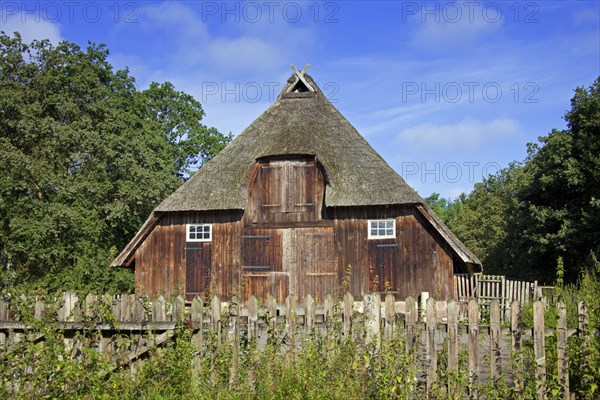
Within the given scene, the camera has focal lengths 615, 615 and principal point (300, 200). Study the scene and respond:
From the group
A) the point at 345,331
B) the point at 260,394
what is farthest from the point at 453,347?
the point at 260,394

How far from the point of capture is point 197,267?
19297 millimetres

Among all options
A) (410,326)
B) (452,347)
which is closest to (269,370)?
(410,326)

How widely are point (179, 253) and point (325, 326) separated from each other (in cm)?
1290

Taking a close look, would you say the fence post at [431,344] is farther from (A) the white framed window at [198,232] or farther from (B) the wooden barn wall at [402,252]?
(A) the white framed window at [198,232]

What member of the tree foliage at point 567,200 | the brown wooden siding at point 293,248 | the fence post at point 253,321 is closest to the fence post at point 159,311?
the fence post at point 253,321

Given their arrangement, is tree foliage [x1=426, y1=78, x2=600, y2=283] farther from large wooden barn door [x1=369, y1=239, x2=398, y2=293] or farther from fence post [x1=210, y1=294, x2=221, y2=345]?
fence post [x1=210, y1=294, x2=221, y2=345]

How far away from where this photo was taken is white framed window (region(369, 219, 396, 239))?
60.2 feet

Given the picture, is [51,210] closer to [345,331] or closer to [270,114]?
[270,114]

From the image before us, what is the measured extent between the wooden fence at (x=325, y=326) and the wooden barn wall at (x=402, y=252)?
10.6m

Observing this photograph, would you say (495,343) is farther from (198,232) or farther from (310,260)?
(198,232)

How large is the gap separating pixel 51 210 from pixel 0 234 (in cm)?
261

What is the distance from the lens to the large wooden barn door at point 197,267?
19.2m

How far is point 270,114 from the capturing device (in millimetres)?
21922

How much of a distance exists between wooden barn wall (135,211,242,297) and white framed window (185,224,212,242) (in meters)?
0.13
